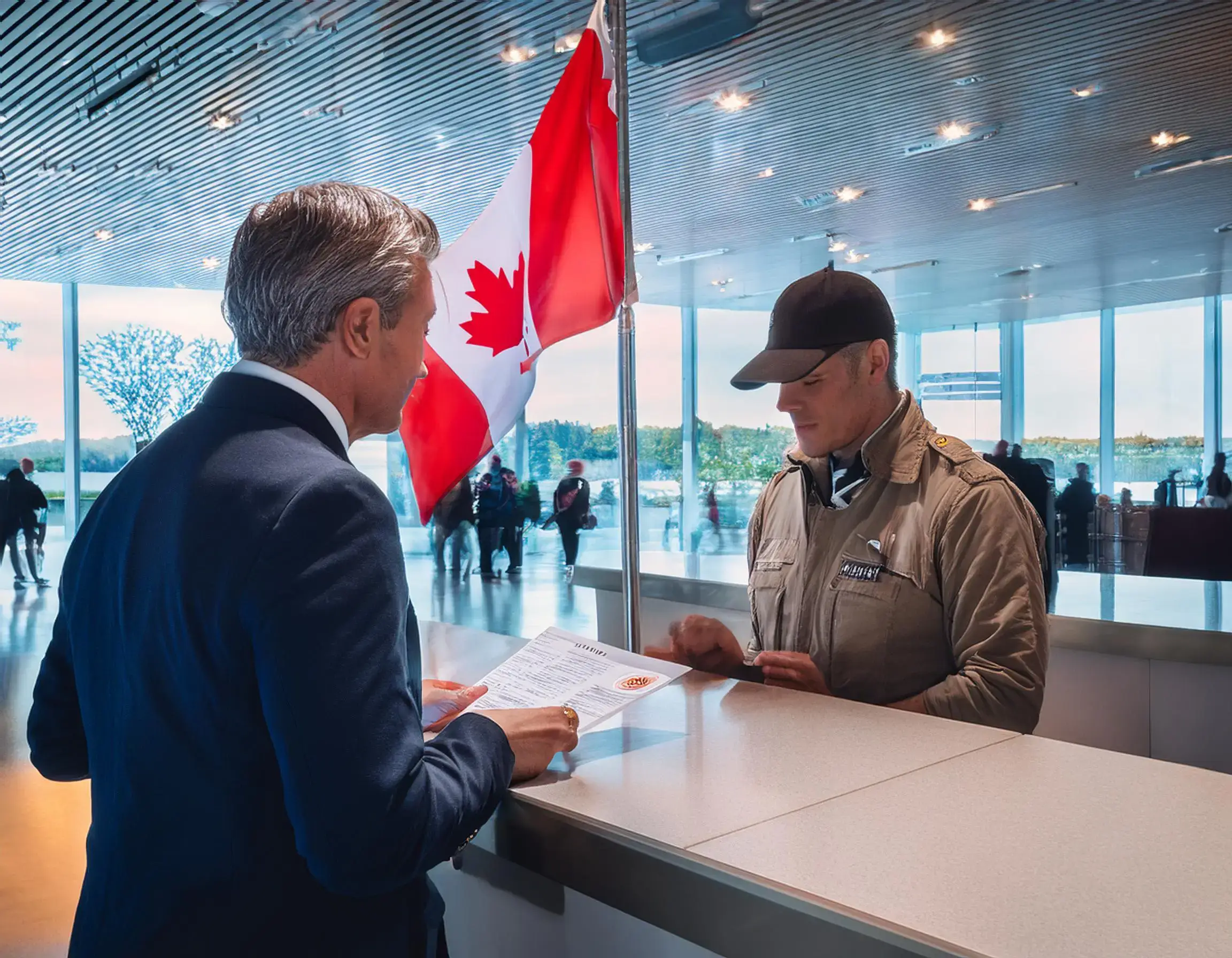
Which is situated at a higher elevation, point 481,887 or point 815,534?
point 815,534

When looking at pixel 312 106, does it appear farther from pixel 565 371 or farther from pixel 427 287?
pixel 565 371

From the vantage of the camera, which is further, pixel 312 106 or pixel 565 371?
pixel 565 371

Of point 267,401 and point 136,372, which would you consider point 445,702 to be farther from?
point 136,372

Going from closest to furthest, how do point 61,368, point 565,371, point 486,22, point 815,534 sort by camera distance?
1. point 815,534
2. point 486,22
3. point 61,368
4. point 565,371

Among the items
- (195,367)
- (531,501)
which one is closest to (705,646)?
(531,501)

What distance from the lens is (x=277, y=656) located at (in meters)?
0.83

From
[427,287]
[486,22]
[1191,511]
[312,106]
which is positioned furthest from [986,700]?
[312,106]

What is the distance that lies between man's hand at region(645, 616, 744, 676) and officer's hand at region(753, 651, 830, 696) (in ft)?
0.18

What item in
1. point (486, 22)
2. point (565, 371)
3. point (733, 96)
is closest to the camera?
point (486, 22)

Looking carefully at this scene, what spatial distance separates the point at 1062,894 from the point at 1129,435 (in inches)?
572

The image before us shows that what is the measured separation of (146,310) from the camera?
12.3m

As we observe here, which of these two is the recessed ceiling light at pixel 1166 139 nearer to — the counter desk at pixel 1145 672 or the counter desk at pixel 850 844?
the counter desk at pixel 1145 672

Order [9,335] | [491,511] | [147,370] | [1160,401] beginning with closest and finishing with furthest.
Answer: [9,335], [491,511], [147,370], [1160,401]

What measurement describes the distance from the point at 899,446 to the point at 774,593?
1.32 ft
